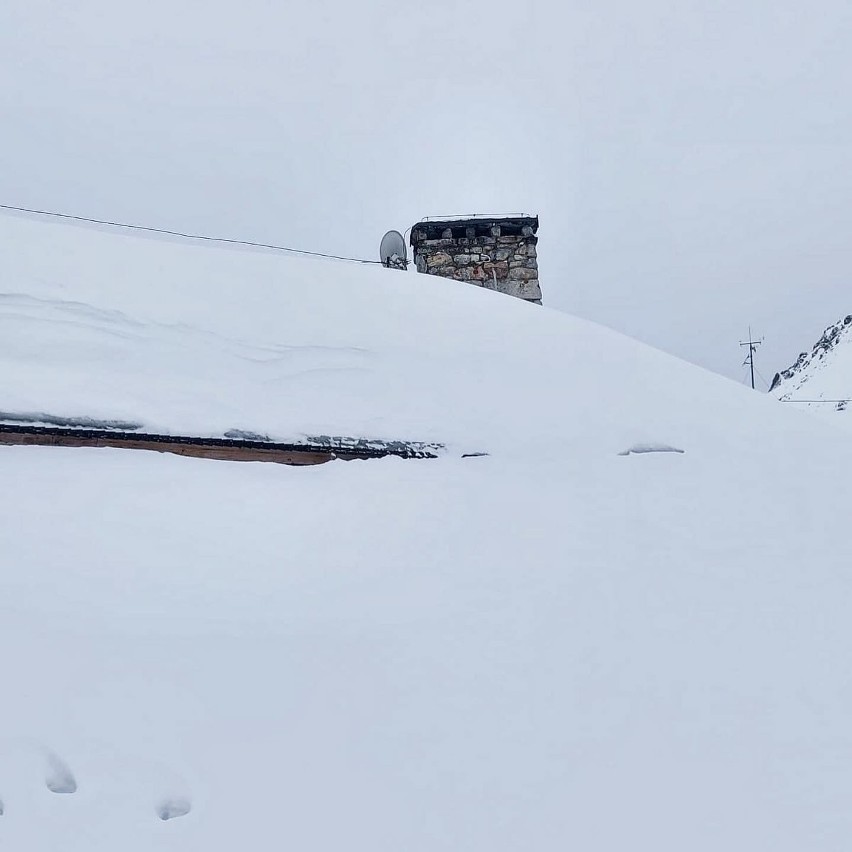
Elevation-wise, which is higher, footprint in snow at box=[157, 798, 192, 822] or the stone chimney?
the stone chimney

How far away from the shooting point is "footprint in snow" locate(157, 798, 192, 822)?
1.94 m

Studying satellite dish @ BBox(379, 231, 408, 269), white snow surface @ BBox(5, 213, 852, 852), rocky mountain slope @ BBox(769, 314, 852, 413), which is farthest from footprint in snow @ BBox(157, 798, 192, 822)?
rocky mountain slope @ BBox(769, 314, 852, 413)

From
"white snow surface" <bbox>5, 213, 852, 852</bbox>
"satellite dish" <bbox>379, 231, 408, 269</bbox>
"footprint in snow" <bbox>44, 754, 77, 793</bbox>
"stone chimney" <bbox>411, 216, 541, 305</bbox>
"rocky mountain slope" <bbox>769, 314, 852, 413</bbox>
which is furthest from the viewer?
"rocky mountain slope" <bbox>769, 314, 852, 413</bbox>

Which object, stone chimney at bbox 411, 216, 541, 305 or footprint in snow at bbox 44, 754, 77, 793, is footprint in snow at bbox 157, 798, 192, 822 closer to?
footprint in snow at bbox 44, 754, 77, 793

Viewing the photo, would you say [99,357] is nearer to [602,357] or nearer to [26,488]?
[26,488]

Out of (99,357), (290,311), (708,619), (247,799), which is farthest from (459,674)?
(290,311)

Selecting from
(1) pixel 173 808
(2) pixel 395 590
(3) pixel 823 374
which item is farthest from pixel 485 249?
(3) pixel 823 374

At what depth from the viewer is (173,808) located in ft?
6.45

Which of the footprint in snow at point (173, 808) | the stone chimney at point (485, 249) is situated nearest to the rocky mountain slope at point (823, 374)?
the stone chimney at point (485, 249)

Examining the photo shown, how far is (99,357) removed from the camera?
12.1 ft

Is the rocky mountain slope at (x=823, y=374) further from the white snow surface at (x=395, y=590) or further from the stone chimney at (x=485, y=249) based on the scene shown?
the white snow surface at (x=395, y=590)

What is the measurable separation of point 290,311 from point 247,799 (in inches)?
121

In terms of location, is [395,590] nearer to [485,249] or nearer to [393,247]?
[393,247]

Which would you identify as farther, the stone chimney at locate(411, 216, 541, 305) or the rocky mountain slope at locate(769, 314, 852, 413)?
the rocky mountain slope at locate(769, 314, 852, 413)
